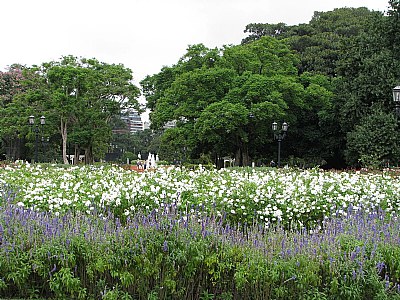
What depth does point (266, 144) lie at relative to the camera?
113 ft

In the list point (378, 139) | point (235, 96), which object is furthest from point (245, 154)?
point (378, 139)

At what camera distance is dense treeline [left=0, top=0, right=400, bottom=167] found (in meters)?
26.5

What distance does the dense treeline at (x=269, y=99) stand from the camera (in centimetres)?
2655

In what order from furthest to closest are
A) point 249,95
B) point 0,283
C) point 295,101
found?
1. point 295,101
2. point 249,95
3. point 0,283

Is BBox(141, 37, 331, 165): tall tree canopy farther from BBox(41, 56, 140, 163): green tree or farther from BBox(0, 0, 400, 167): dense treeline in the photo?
BBox(41, 56, 140, 163): green tree

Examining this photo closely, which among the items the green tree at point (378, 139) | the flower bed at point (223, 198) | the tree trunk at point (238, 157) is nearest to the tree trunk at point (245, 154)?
the tree trunk at point (238, 157)

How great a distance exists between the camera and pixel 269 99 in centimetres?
2789

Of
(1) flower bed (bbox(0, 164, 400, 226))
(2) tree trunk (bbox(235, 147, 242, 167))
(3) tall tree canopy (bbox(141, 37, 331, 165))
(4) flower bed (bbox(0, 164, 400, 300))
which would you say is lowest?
(4) flower bed (bbox(0, 164, 400, 300))

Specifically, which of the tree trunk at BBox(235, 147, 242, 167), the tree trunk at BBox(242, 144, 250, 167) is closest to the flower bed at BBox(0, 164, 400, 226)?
the tree trunk at BBox(242, 144, 250, 167)

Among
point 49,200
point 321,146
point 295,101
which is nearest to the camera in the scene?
point 49,200

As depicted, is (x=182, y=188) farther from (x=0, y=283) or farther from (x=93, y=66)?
(x=93, y=66)

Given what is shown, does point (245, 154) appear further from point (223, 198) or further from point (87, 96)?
point (223, 198)

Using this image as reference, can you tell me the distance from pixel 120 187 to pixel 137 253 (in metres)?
3.73

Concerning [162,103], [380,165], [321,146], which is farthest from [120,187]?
[321,146]
